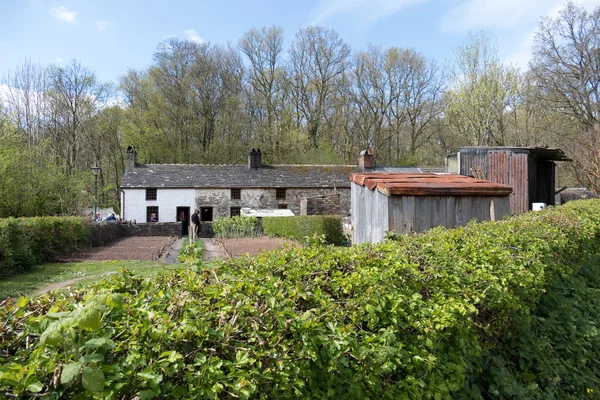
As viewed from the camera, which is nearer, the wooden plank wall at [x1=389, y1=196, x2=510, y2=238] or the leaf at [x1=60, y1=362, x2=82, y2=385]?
the leaf at [x1=60, y1=362, x2=82, y2=385]

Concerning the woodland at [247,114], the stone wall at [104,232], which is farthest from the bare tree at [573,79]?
the stone wall at [104,232]

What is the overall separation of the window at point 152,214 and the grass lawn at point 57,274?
21.0 metres

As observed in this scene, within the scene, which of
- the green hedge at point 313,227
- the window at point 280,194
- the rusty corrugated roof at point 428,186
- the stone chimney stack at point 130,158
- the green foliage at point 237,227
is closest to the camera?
the rusty corrugated roof at point 428,186

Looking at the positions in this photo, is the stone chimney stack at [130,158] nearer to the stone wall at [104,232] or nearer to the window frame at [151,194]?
the window frame at [151,194]

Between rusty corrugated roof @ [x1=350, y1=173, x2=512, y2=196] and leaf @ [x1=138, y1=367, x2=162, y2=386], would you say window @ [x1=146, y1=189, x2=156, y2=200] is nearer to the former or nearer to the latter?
rusty corrugated roof @ [x1=350, y1=173, x2=512, y2=196]

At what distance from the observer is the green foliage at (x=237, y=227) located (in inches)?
1056

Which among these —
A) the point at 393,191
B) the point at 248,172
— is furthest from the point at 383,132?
the point at 393,191

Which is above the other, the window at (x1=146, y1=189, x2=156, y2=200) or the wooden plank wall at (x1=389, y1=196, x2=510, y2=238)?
the window at (x1=146, y1=189, x2=156, y2=200)

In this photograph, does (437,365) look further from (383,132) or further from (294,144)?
(383,132)

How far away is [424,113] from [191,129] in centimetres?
2669

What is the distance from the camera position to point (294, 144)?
152 feet

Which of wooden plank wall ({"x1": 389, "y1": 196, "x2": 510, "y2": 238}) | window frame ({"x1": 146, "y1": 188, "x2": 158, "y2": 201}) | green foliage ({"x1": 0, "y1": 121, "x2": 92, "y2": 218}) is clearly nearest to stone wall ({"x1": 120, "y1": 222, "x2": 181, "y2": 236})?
green foliage ({"x1": 0, "y1": 121, "x2": 92, "y2": 218})

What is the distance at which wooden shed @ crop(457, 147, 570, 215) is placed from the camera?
53.4 feet

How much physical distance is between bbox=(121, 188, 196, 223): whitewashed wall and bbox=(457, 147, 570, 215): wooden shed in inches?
1003
